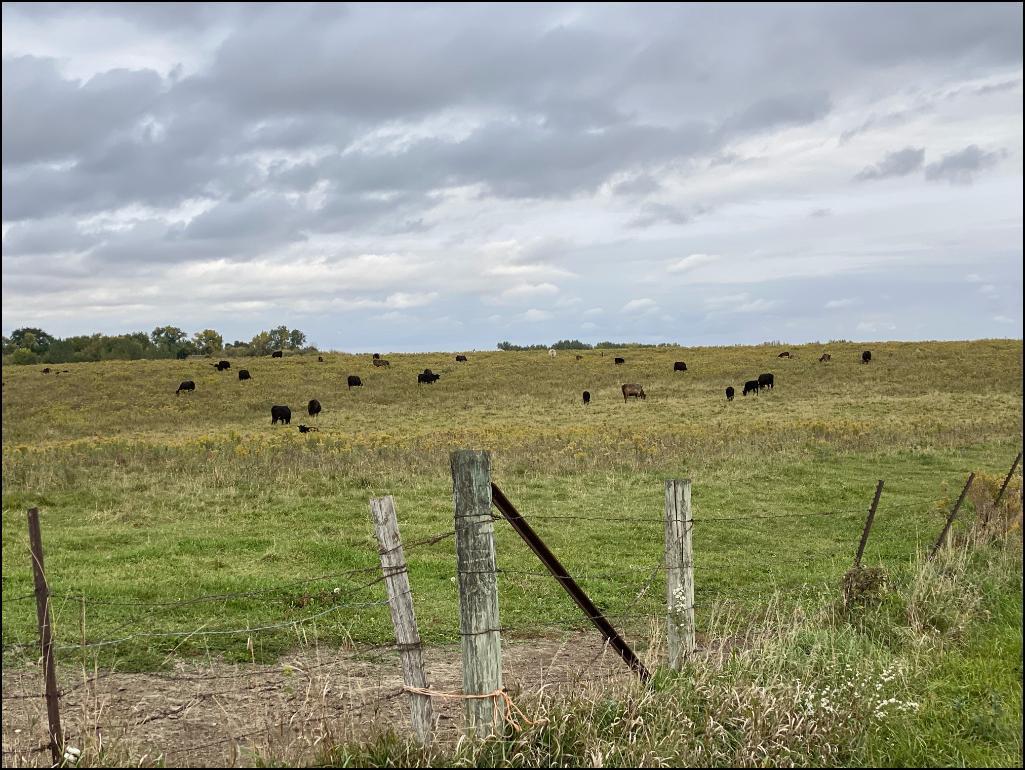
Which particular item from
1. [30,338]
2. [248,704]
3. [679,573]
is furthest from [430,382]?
[30,338]

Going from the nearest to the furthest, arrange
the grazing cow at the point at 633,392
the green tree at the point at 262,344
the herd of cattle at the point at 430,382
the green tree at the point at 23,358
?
the herd of cattle at the point at 430,382 < the grazing cow at the point at 633,392 < the green tree at the point at 23,358 < the green tree at the point at 262,344

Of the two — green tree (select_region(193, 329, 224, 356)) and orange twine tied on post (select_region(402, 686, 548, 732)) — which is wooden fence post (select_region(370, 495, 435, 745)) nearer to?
orange twine tied on post (select_region(402, 686, 548, 732))

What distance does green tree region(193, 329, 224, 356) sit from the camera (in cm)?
10769

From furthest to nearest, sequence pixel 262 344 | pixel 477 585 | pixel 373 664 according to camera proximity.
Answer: pixel 262 344, pixel 373 664, pixel 477 585

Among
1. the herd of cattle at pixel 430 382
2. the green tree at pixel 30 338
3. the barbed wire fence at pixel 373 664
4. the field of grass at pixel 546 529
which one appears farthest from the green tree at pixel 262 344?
the barbed wire fence at pixel 373 664

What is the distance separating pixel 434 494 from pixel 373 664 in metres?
10.1

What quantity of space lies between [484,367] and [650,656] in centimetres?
5593

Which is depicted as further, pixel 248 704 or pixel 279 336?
pixel 279 336

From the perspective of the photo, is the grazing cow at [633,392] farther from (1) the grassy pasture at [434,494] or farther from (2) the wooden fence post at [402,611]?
(2) the wooden fence post at [402,611]

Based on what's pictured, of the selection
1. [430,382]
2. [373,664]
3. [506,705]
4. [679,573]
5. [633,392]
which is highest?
[430,382]

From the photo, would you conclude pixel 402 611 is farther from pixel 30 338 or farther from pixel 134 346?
pixel 30 338

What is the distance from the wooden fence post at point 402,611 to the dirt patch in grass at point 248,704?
0.28 meters

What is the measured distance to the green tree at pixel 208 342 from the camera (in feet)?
353

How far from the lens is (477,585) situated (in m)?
5.18
